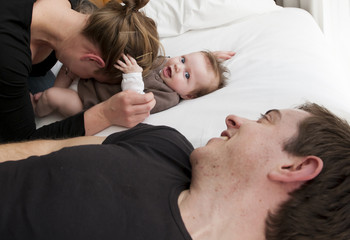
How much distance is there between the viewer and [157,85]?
1477 mm

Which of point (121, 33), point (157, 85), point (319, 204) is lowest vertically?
point (157, 85)

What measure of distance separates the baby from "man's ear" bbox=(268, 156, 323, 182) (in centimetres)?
72

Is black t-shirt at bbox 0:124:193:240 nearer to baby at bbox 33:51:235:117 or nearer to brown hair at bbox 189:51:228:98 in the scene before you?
baby at bbox 33:51:235:117

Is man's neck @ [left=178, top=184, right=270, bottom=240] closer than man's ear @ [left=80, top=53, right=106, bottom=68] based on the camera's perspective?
Yes

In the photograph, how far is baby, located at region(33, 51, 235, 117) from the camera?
1327mm

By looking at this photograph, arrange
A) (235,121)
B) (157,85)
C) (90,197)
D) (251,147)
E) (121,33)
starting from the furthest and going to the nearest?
(157,85) → (121,33) → (235,121) → (251,147) → (90,197)

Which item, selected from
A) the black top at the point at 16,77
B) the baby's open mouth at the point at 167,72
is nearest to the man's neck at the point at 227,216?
the black top at the point at 16,77

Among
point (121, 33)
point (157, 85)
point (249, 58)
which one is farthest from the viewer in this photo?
point (249, 58)

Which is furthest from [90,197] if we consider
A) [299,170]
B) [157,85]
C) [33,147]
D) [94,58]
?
[157,85]

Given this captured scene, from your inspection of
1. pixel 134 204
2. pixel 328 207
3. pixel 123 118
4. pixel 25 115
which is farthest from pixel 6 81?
pixel 328 207

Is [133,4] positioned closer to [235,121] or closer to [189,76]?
[189,76]

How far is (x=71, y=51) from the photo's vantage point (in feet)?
4.16

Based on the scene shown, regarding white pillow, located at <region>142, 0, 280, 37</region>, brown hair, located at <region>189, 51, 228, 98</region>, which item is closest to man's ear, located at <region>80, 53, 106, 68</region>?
brown hair, located at <region>189, 51, 228, 98</region>

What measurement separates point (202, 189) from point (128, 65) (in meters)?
0.67
